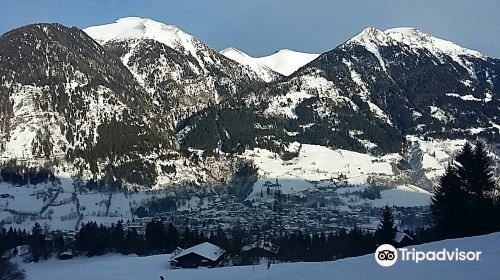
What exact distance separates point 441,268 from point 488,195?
98.1ft

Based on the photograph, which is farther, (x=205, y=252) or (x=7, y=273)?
(x=205, y=252)

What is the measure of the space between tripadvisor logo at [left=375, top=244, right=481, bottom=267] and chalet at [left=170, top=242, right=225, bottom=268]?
44373 millimetres

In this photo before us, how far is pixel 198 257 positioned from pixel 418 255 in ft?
178

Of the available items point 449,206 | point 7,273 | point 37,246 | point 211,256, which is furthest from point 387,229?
point 37,246

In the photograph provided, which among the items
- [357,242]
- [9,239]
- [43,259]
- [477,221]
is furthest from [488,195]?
[9,239]

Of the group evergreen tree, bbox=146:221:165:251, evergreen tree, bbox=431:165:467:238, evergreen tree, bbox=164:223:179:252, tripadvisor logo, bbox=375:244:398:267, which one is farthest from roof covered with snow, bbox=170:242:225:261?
tripadvisor logo, bbox=375:244:398:267

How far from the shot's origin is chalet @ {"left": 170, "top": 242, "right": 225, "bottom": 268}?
2936 inches

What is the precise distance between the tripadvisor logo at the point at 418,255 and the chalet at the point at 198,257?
146 feet

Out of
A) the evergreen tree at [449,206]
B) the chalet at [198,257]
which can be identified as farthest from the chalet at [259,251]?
the evergreen tree at [449,206]

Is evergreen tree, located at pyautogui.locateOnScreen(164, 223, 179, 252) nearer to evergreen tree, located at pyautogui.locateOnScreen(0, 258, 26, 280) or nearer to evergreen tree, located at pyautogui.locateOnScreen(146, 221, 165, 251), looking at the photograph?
evergreen tree, located at pyautogui.locateOnScreen(146, 221, 165, 251)

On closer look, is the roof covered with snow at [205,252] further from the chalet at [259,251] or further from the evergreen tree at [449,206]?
the evergreen tree at [449,206]

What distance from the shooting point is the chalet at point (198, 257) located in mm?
74562

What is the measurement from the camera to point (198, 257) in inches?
3167

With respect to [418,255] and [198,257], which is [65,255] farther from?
[418,255]
